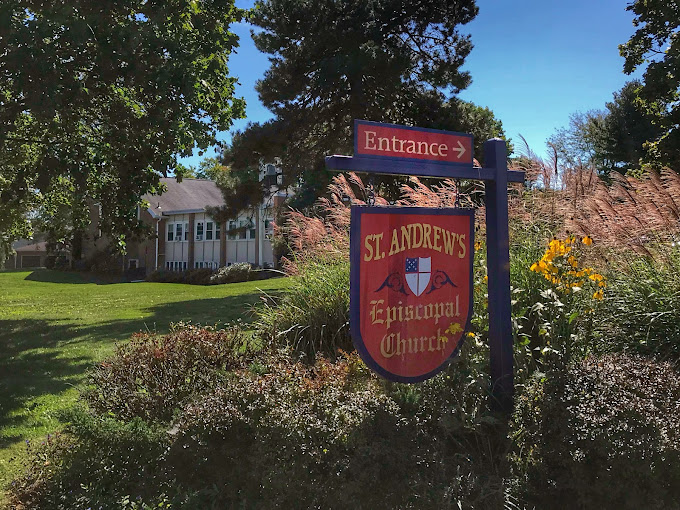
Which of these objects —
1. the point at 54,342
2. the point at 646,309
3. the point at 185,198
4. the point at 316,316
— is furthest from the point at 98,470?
the point at 185,198

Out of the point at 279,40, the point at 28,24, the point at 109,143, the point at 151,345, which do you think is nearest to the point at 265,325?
the point at 151,345

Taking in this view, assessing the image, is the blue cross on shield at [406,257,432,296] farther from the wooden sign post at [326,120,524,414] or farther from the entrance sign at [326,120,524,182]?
the entrance sign at [326,120,524,182]

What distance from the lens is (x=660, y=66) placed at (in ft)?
57.7

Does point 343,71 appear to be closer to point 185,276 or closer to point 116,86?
point 116,86

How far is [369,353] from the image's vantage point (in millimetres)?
3818

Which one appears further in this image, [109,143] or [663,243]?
[109,143]

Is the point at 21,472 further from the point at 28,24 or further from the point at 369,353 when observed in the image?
the point at 28,24

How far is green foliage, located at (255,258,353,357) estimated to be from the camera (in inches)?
238

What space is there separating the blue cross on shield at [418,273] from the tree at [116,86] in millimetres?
7068

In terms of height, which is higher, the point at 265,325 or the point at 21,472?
the point at 265,325

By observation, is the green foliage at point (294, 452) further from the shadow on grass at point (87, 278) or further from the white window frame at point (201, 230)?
the white window frame at point (201, 230)

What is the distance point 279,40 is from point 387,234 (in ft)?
55.3

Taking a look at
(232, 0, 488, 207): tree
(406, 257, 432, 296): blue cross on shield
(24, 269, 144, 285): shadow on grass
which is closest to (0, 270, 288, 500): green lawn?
(406, 257, 432, 296): blue cross on shield

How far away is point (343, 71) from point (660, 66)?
9.92 meters
